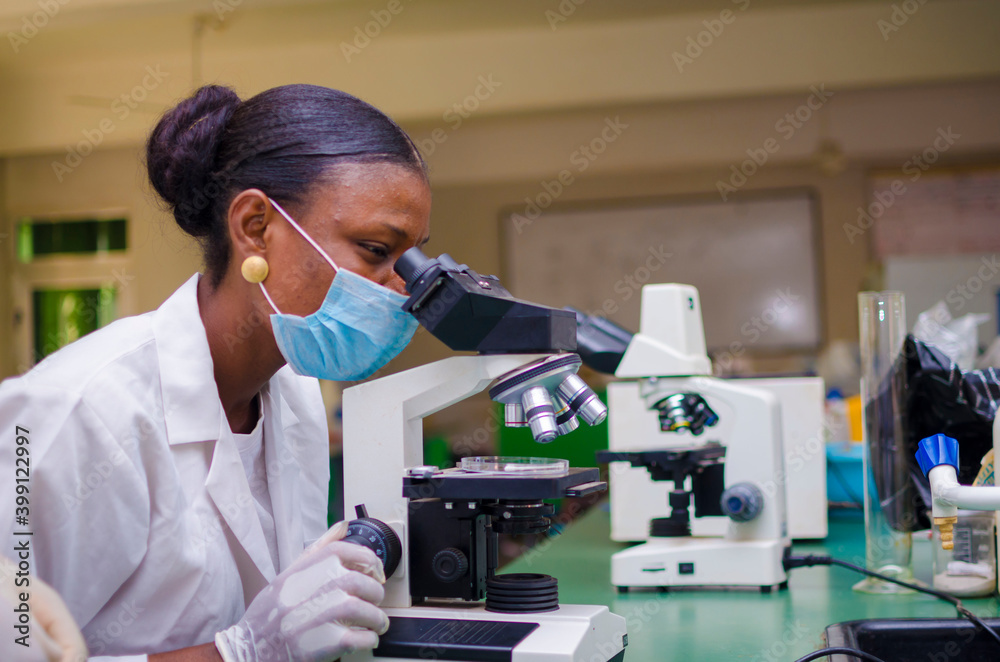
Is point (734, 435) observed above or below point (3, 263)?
below

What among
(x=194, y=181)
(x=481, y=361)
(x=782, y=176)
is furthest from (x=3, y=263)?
(x=481, y=361)

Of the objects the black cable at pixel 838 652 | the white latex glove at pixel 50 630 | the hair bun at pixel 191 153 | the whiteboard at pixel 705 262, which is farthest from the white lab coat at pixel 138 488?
the whiteboard at pixel 705 262

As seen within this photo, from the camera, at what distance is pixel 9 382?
3.29 feet

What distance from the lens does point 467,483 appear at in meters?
0.90

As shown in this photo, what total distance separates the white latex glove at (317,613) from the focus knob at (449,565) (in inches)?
3.0

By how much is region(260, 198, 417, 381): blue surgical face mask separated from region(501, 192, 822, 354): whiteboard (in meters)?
4.45

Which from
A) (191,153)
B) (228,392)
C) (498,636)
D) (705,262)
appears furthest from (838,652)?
(705,262)

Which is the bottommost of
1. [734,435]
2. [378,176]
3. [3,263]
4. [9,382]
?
[734,435]

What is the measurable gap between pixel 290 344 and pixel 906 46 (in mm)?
4645

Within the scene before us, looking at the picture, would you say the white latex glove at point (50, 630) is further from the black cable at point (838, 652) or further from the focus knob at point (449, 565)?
the black cable at point (838, 652)

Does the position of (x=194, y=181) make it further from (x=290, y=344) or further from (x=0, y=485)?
(x=0, y=485)

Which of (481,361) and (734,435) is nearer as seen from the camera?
(481,361)

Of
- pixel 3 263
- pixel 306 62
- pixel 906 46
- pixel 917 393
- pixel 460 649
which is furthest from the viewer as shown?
pixel 3 263

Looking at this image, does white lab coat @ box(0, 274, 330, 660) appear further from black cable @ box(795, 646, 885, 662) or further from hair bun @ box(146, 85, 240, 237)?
black cable @ box(795, 646, 885, 662)
